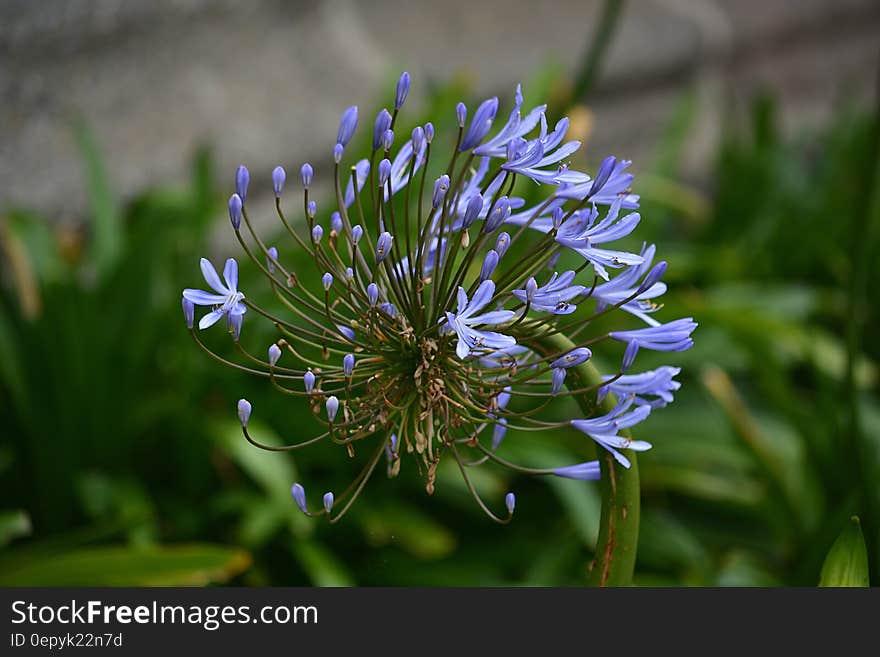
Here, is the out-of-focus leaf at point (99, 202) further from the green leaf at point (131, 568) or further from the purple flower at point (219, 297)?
the purple flower at point (219, 297)

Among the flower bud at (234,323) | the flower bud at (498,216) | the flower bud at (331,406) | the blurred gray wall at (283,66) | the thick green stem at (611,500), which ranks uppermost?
the blurred gray wall at (283,66)

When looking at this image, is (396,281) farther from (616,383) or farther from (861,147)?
(861,147)

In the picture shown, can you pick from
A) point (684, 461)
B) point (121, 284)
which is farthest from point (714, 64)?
point (121, 284)

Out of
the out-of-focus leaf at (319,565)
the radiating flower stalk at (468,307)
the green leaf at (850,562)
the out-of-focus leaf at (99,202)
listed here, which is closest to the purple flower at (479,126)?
A: the radiating flower stalk at (468,307)

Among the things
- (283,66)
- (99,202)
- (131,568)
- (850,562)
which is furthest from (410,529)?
(283,66)

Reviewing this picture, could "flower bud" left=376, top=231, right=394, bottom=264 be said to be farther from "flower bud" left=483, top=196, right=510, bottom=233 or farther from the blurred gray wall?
the blurred gray wall

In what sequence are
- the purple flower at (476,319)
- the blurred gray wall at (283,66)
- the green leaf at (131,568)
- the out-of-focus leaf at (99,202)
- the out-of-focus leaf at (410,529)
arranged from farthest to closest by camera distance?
1. the blurred gray wall at (283,66)
2. the out-of-focus leaf at (99,202)
3. the out-of-focus leaf at (410,529)
4. the green leaf at (131,568)
5. the purple flower at (476,319)
